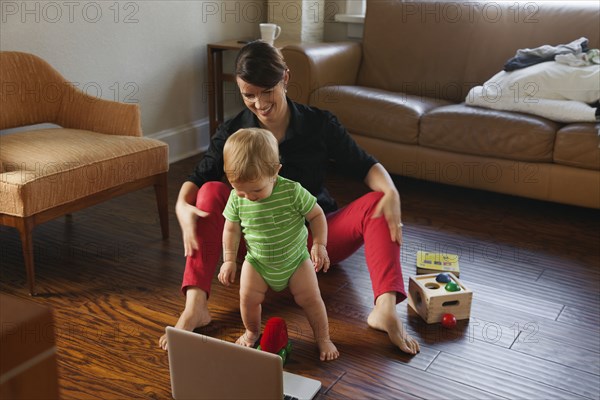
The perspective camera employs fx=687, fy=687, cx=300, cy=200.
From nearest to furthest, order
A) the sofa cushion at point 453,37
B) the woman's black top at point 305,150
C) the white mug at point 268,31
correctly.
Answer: the woman's black top at point 305,150 < the sofa cushion at point 453,37 < the white mug at point 268,31

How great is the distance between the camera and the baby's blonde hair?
62.1 inches

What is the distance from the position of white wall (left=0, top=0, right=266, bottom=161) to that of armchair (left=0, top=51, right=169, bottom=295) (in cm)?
25

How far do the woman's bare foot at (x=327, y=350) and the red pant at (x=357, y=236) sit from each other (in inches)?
7.9

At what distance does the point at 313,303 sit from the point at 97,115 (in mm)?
1234

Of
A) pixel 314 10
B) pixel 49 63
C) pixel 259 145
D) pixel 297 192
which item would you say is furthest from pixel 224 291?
pixel 314 10

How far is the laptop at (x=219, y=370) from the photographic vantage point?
130 centimetres

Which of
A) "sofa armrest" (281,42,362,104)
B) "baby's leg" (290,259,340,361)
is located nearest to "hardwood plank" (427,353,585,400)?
"baby's leg" (290,259,340,361)

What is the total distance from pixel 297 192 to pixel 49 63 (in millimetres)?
1556

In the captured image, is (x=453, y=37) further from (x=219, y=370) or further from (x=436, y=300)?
(x=219, y=370)

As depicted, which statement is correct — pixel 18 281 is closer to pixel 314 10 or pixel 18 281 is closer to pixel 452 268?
pixel 452 268

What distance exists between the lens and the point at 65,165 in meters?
2.12

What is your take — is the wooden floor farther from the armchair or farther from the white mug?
the white mug

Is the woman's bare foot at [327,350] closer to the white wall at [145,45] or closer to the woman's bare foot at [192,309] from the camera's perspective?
the woman's bare foot at [192,309]

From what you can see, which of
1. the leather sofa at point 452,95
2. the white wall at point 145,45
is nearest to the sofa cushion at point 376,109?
the leather sofa at point 452,95
